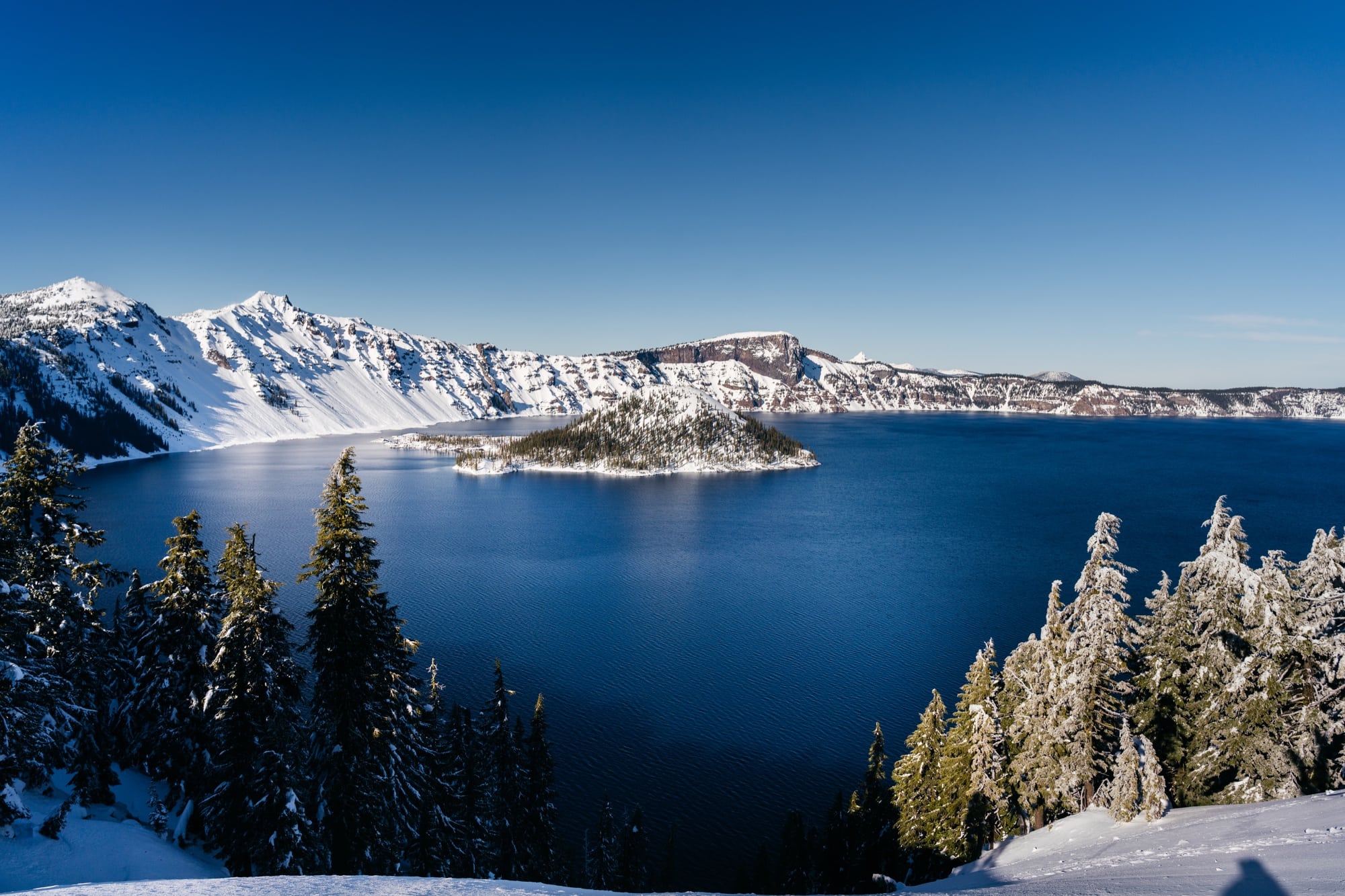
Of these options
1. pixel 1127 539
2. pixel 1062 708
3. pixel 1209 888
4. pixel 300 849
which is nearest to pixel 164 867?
pixel 300 849

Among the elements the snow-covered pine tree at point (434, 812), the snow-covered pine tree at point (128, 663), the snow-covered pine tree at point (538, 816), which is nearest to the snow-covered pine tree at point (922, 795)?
the snow-covered pine tree at point (538, 816)

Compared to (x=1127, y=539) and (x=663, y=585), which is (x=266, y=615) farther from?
(x=1127, y=539)

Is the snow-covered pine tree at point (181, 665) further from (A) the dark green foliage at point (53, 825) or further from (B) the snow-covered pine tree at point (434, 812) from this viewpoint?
(B) the snow-covered pine tree at point (434, 812)

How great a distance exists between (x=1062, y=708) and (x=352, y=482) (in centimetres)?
2516

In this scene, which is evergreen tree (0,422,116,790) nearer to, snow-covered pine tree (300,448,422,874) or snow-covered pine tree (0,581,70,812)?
snow-covered pine tree (0,581,70,812)

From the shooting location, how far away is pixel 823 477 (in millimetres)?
175250

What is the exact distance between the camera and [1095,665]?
72.1 ft

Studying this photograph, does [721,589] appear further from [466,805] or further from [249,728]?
[249,728]

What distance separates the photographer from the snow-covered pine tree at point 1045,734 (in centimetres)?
2239

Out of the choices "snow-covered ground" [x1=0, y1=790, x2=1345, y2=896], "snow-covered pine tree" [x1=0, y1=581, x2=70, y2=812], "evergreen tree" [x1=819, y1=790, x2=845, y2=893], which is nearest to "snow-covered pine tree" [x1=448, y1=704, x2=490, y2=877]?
"snow-covered ground" [x1=0, y1=790, x2=1345, y2=896]

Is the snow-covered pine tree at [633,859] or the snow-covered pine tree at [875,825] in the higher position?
the snow-covered pine tree at [875,825]

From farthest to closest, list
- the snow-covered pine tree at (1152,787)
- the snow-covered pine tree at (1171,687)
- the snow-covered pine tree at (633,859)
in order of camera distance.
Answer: the snow-covered pine tree at (633,859) → the snow-covered pine tree at (1171,687) → the snow-covered pine tree at (1152,787)

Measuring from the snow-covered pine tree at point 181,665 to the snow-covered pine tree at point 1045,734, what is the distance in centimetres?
2920

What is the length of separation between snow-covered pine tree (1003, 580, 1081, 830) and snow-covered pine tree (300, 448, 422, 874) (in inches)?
880
